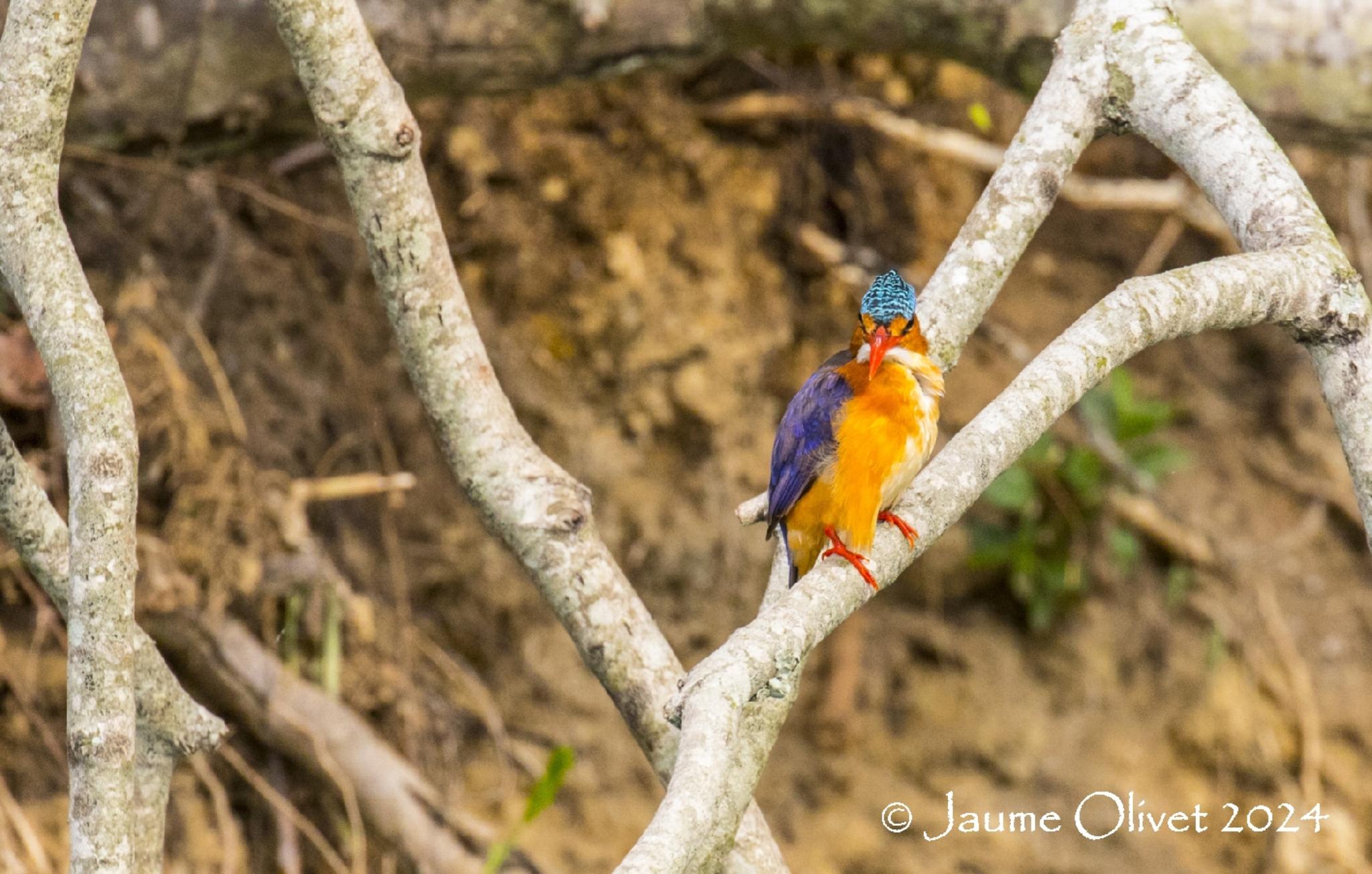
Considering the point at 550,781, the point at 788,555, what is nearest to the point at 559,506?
the point at 788,555

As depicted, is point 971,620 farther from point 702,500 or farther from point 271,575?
point 271,575

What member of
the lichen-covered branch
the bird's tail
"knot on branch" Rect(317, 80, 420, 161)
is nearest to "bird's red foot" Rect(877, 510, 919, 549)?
the bird's tail

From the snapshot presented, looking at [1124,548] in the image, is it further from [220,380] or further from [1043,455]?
[220,380]

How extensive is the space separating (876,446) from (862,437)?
0.11 feet

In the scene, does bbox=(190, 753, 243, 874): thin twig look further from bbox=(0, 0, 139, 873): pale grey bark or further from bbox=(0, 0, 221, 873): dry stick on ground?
bbox=(0, 0, 139, 873): pale grey bark

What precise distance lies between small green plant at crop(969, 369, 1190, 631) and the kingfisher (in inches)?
78.0

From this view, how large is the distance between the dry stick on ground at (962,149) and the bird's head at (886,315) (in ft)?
6.74

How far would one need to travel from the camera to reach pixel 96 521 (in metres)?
1.64

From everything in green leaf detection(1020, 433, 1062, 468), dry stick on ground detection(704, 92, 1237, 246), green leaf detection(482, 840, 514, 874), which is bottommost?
green leaf detection(482, 840, 514, 874)

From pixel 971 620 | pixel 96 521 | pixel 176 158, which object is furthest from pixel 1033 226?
pixel 971 620

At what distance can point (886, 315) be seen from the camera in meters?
2.17

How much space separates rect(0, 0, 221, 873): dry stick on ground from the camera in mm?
1627

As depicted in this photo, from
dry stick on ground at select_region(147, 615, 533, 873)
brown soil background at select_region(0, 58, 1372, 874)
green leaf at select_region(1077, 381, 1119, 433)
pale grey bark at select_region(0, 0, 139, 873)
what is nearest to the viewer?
pale grey bark at select_region(0, 0, 139, 873)

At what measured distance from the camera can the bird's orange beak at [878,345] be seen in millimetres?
2184
